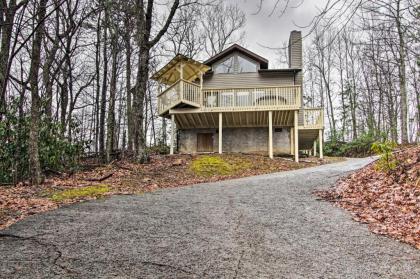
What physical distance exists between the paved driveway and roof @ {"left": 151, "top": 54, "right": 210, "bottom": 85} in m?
12.9

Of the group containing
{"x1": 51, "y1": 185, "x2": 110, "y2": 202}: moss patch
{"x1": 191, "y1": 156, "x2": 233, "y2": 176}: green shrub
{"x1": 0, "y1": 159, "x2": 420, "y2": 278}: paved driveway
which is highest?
{"x1": 191, "y1": 156, "x2": 233, "y2": 176}: green shrub

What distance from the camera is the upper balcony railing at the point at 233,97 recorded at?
17844 millimetres

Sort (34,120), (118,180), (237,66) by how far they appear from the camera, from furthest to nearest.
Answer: (237,66)
(118,180)
(34,120)

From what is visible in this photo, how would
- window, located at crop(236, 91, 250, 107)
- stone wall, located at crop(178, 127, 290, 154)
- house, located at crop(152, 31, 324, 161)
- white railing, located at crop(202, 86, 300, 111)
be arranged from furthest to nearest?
stone wall, located at crop(178, 127, 290, 154)
window, located at crop(236, 91, 250, 107)
house, located at crop(152, 31, 324, 161)
white railing, located at crop(202, 86, 300, 111)

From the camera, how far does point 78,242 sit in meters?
4.38

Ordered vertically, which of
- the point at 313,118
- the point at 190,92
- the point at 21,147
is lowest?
the point at 21,147

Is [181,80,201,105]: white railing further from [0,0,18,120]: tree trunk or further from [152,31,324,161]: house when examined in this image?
[0,0,18,120]: tree trunk

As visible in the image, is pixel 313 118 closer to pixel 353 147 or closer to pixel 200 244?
pixel 353 147

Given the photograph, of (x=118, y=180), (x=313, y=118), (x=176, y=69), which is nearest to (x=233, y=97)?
(x=176, y=69)

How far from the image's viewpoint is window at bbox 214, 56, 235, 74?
2169cm

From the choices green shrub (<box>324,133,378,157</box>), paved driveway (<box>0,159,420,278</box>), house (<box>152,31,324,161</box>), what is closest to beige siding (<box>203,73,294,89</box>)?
house (<box>152,31,324,161</box>)

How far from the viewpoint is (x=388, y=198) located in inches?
262

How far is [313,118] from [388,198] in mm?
13553

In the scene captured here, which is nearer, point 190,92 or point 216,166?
point 216,166
